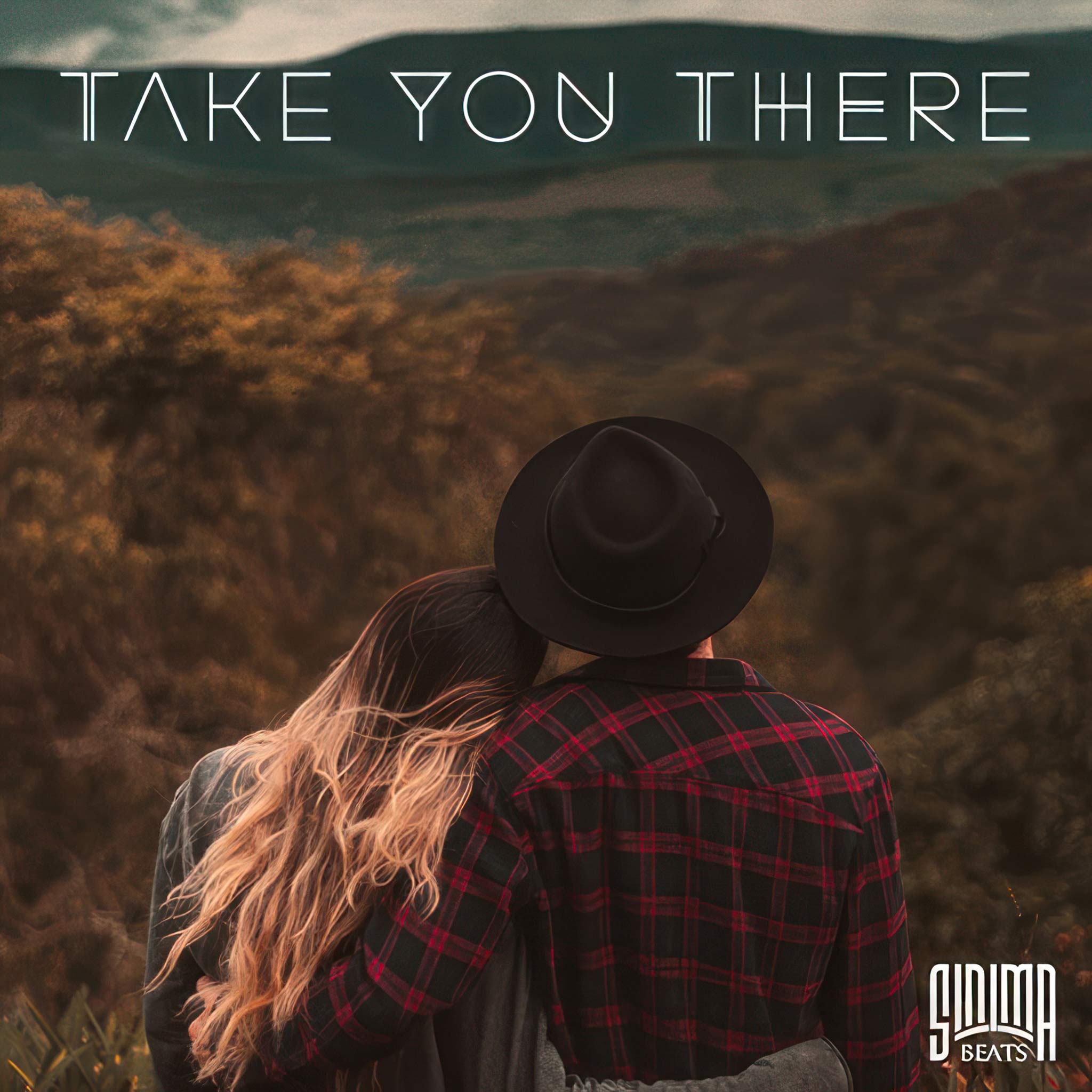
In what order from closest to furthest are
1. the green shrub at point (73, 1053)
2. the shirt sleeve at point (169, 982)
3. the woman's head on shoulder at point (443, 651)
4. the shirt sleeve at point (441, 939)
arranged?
the shirt sleeve at point (441, 939), the woman's head on shoulder at point (443, 651), the shirt sleeve at point (169, 982), the green shrub at point (73, 1053)

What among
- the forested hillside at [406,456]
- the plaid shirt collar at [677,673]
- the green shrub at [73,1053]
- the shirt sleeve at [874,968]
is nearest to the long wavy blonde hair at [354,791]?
the plaid shirt collar at [677,673]

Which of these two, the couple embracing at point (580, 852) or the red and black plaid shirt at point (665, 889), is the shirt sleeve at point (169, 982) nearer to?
the couple embracing at point (580, 852)

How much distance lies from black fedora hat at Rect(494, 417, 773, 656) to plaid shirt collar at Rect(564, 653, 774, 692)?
2 cm

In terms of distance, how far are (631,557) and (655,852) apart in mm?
326

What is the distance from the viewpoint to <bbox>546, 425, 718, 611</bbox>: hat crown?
1329 millimetres

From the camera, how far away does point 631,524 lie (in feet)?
4.38

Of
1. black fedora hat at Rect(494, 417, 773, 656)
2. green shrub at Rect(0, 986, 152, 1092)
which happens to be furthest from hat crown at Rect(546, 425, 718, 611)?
green shrub at Rect(0, 986, 152, 1092)

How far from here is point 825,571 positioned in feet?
9.96

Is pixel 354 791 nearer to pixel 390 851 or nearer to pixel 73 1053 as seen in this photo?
pixel 390 851

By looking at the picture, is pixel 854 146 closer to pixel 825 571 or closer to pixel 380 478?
pixel 825 571

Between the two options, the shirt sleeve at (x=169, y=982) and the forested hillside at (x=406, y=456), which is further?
the forested hillside at (x=406, y=456)

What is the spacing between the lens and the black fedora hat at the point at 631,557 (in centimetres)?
133

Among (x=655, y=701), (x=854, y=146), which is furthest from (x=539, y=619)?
(x=854, y=146)

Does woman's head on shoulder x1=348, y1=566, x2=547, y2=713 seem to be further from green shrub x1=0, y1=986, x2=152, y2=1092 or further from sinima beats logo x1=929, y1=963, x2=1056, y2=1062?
sinima beats logo x1=929, y1=963, x2=1056, y2=1062
